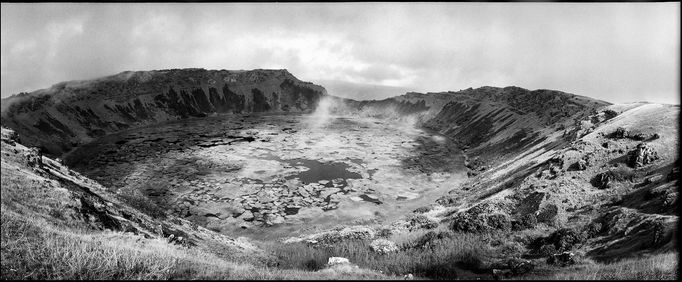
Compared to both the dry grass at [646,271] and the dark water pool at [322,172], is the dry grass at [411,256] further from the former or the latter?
the dark water pool at [322,172]

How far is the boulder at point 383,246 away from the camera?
2114cm

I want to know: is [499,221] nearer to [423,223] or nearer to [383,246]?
[423,223]

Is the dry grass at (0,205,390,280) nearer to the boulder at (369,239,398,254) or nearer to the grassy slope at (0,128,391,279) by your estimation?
the grassy slope at (0,128,391,279)

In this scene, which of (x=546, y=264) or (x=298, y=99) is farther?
(x=298, y=99)

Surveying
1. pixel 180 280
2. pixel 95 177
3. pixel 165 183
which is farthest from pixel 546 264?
pixel 95 177

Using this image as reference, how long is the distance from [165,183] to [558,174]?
42813mm

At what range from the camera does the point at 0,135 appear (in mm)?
14352

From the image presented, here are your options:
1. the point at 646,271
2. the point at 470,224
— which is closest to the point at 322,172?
the point at 470,224

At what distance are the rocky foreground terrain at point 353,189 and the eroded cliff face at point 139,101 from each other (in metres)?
0.79

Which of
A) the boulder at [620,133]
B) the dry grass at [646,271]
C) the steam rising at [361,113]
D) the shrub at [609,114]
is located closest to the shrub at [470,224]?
the dry grass at [646,271]

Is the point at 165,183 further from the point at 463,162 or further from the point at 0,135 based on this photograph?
the point at 463,162

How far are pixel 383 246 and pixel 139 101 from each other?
114343 millimetres

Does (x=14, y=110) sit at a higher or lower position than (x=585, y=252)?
higher

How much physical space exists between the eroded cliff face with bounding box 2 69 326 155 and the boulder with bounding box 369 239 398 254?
69.4 metres
